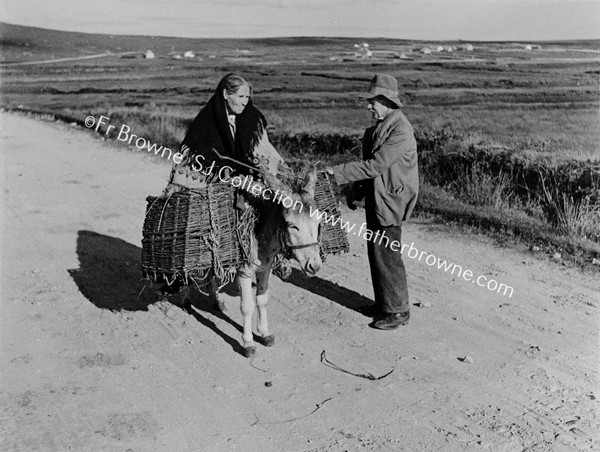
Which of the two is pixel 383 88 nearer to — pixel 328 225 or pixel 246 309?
pixel 328 225

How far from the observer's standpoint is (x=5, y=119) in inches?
946

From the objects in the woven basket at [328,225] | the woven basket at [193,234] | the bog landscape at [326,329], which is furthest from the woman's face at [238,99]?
the bog landscape at [326,329]

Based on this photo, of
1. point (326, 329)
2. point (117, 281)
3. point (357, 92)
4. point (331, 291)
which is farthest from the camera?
point (357, 92)

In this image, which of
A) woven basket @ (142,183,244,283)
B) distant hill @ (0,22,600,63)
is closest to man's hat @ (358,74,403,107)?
woven basket @ (142,183,244,283)

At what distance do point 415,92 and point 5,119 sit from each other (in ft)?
63.0

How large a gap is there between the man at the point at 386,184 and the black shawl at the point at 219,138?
99cm

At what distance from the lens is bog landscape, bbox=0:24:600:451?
4973 mm

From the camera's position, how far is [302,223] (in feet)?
17.7

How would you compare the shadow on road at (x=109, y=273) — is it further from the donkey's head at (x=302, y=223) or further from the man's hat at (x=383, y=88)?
the man's hat at (x=383, y=88)

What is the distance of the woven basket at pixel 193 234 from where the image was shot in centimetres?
564

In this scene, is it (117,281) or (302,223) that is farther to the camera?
(117,281)

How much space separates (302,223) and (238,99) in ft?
5.13

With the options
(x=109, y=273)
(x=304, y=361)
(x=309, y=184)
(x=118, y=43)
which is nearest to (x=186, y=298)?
(x=109, y=273)

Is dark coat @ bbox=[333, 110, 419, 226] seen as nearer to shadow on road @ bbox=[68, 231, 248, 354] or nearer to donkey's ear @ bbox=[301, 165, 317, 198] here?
donkey's ear @ bbox=[301, 165, 317, 198]
